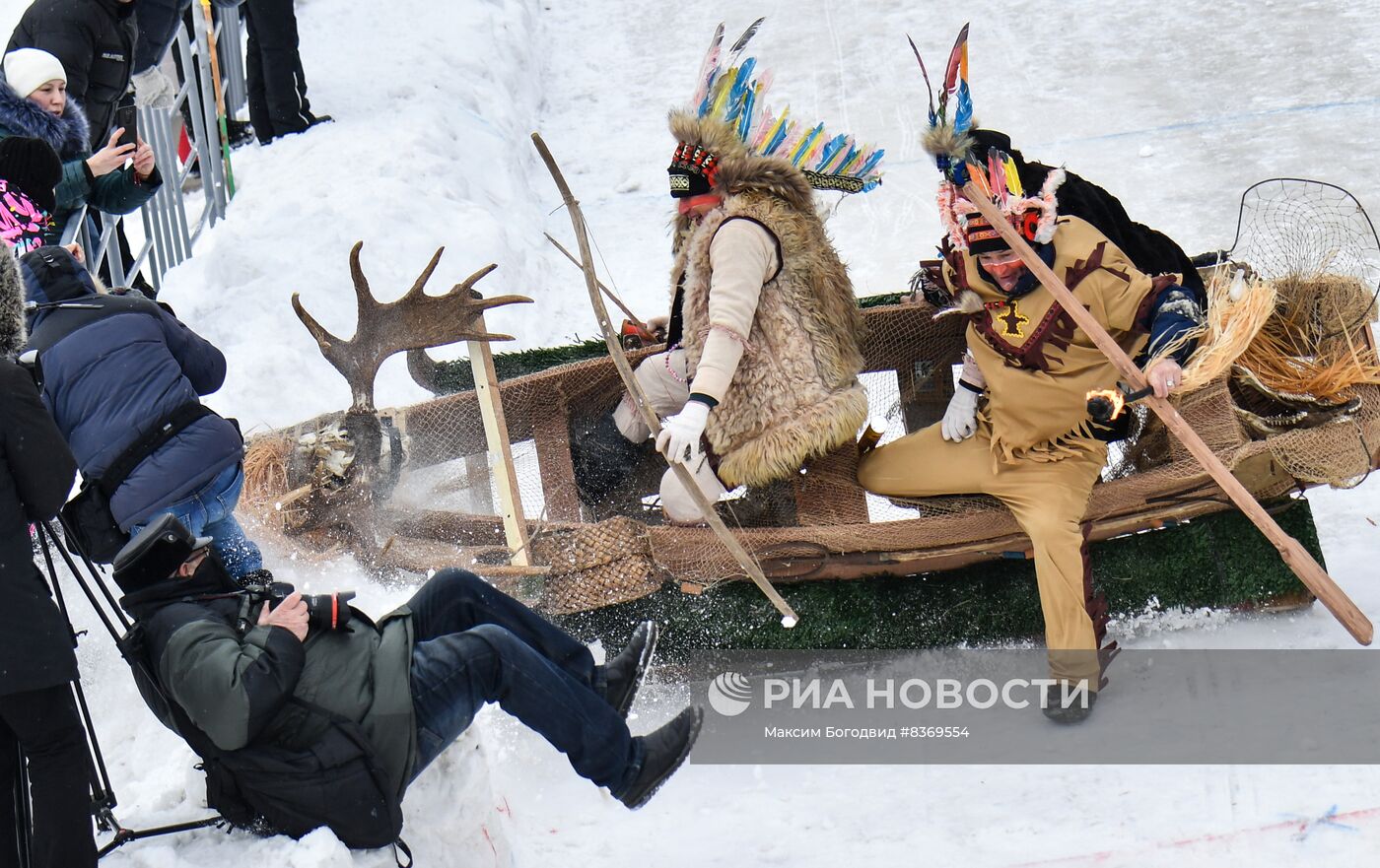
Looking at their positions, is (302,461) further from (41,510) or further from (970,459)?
(970,459)

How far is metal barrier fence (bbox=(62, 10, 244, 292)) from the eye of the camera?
232 inches

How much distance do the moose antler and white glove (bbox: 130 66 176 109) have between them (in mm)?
2956

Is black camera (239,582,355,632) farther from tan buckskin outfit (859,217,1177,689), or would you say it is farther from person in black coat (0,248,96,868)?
tan buckskin outfit (859,217,1177,689)

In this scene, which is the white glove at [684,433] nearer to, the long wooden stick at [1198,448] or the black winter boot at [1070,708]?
the long wooden stick at [1198,448]

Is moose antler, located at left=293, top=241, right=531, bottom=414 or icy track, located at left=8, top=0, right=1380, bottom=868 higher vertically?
moose antler, located at left=293, top=241, right=531, bottom=414

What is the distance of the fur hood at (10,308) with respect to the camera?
294cm

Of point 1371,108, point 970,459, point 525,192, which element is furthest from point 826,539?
point 1371,108

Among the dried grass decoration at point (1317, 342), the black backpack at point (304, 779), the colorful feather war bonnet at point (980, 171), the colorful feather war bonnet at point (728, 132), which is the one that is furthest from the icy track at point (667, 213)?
the colorful feather war bonnet at point (728, 132)

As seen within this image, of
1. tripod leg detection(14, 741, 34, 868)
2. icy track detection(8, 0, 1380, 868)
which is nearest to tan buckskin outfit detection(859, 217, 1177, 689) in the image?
icy track detection(8, 0, 1380, 868)

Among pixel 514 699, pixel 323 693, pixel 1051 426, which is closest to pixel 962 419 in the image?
pixel 1051 426

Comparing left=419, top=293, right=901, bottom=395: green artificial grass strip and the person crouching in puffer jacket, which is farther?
left=419, top=293, right=901, bottom=395: green artificial grass strip

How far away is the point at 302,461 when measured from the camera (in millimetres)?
4305

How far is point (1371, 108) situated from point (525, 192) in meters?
4.75

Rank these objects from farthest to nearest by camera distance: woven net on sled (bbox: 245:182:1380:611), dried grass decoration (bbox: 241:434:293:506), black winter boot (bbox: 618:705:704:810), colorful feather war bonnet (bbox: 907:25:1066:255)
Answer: dried grass decoration (bbox: 241:434:293:506) < woven net on sled (bbox: 245:182:1380:611) < colorful feather war bonnet (bbox: 907:25:1066:255) < black winter boot (bbox: 618:705:704:810)
